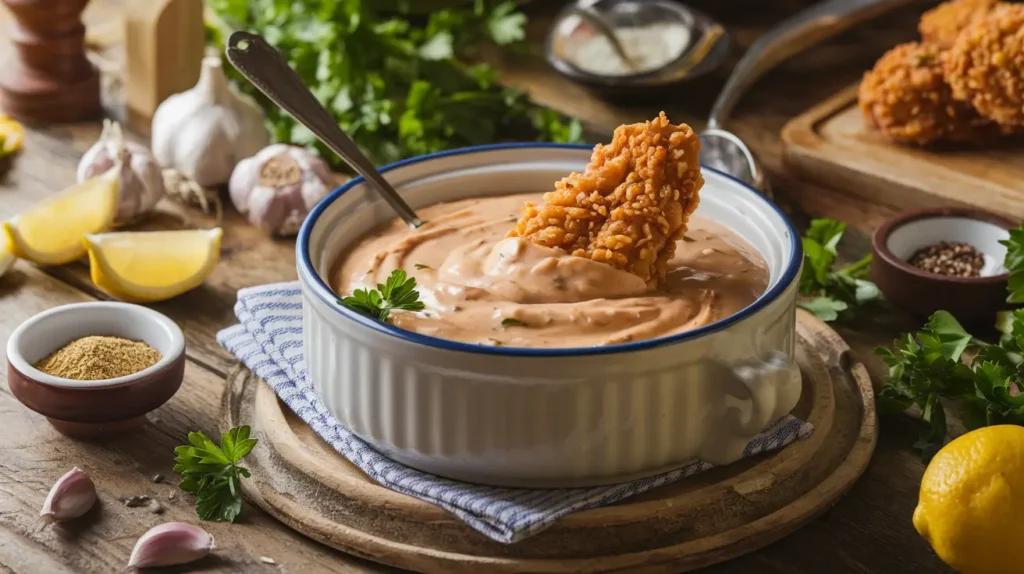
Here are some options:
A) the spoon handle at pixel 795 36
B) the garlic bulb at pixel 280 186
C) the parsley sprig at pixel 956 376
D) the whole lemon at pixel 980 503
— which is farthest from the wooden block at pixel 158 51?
the whole lemon at pixel 980 503

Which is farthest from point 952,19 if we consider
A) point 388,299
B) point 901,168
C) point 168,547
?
point 168,547

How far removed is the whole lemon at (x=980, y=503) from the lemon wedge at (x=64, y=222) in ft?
5.92

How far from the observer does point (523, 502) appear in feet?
6.01

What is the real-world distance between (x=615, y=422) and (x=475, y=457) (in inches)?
8.2

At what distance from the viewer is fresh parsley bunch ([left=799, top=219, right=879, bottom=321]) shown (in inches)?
99.8

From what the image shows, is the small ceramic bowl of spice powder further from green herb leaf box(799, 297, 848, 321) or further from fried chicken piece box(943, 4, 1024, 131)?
fried chicken piece box(943, 4, 1024, 131)

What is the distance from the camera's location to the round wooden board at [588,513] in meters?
1.81

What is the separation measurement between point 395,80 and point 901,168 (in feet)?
4.15

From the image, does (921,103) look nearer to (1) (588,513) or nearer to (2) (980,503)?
(2) (980,503)

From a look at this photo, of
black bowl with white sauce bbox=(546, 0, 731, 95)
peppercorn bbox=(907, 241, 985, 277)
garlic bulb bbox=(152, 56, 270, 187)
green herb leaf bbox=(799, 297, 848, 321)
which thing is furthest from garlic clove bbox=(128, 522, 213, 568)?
black bowl with white sauce bbox=(546, 0, 731, 95)

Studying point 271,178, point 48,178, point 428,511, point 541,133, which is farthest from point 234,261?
point 428,511

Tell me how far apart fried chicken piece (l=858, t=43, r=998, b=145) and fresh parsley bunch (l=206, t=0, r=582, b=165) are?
73cm

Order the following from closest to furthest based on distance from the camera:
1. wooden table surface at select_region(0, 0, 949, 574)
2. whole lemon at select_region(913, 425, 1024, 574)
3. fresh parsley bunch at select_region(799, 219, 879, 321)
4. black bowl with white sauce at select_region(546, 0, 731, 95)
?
whole lemon at select_region(913, 425, 1024, 574), wooden table surface at select_region(0, 0, 949, 574), fresh parsley bunch at select_region(799, 219, 879, 321), black bowl with white sauce at select_region(546, 0, 731, 95)

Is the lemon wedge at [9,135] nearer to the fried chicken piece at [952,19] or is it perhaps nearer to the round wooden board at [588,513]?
the round wooden board at [588,513]
